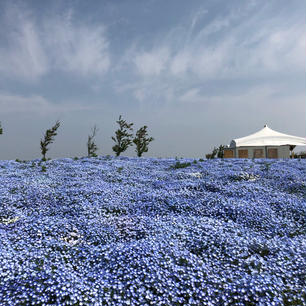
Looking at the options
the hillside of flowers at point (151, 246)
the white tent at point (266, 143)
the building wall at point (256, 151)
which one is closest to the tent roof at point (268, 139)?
the white tent at point (266, 143)

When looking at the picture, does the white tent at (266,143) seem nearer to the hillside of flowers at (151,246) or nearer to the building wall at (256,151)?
the building wall at (256,151)

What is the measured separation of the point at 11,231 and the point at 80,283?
2.27 meters

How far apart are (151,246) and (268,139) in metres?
27.1

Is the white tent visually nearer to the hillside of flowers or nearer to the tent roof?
the tent roof

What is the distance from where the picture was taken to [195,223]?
17.6 ft

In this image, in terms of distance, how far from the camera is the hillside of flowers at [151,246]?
11.9ft

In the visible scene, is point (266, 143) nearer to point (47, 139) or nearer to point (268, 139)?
point (268, 139)

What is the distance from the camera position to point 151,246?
14.4 ft

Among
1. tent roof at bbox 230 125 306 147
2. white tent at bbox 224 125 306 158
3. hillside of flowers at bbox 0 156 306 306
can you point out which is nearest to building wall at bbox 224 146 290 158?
white tent at bbox 224 125 306 158

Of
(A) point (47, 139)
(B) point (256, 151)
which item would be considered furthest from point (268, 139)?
(A) point (47, 139)

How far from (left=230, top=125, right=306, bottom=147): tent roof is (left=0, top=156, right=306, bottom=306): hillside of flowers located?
2197 cm

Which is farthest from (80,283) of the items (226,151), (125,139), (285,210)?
(125,139)

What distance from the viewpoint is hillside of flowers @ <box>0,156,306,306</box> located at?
3.62 m

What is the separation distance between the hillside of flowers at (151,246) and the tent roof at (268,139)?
21966 mm
